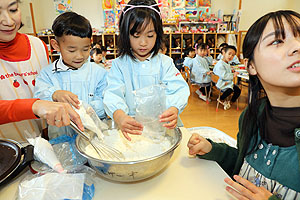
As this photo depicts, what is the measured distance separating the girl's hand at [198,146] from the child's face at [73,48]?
2.40ft

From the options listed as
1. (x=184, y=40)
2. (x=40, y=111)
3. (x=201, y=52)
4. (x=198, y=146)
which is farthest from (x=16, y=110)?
(x=184, y=40)

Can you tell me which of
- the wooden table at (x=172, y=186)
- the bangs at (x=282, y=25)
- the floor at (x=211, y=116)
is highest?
the bangs at (x=282, y=25)

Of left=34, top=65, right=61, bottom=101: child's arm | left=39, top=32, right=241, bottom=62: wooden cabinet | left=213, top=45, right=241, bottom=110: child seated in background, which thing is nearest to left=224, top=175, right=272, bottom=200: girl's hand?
left=34, top=65, right=61, bottom=101: child's arm

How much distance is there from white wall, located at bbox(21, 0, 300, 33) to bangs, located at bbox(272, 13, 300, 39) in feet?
21.2

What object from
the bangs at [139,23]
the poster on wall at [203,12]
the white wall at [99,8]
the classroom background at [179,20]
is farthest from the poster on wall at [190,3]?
the bangs at [139,23]

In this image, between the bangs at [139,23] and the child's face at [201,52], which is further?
the child's face at [201,52]

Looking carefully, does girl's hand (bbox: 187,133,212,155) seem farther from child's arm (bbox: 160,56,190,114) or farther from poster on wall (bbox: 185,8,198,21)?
poster on wall (bbox: 185,8,198,21)

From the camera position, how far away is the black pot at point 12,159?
2.20 ft

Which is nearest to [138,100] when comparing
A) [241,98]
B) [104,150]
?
[104,150]

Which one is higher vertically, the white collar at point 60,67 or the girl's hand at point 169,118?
the white collar at point 60,67

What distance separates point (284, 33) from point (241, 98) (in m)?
4.05

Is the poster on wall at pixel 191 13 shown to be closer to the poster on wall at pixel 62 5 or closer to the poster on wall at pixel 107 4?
the poster on wall at pixel 107 4

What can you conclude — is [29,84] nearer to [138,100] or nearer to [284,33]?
[138,100]

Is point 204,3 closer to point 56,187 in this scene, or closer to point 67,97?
point 67,97
